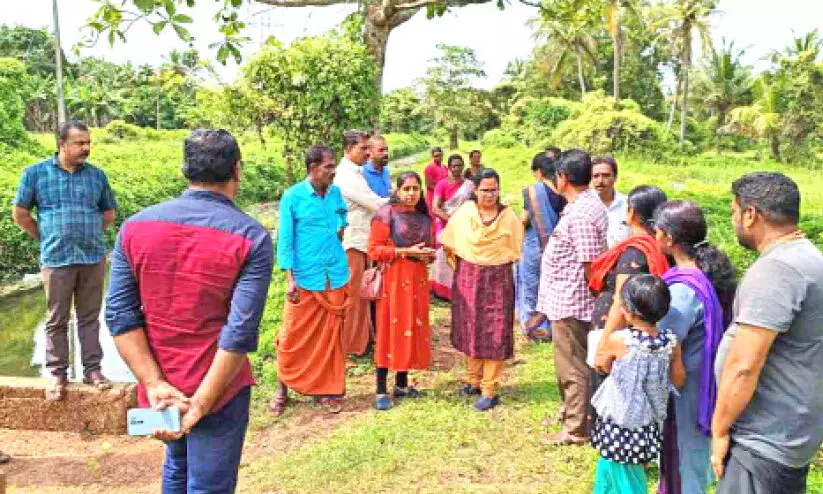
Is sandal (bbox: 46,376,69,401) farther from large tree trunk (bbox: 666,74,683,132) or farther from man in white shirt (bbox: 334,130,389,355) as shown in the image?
large tree trunk (bbox: 666,74,683,132)

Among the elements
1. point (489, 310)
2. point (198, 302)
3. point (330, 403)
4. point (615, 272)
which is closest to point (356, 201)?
point (489, 310)

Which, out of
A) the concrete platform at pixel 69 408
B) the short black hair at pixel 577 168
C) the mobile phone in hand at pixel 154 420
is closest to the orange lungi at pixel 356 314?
the concrete platform at pixel 69 408

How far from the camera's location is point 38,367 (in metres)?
7.73

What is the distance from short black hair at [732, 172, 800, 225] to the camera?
227 centimetres

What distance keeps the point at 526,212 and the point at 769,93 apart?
92.0 ft

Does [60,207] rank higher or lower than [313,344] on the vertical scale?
higher

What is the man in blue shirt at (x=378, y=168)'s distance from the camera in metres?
5.86

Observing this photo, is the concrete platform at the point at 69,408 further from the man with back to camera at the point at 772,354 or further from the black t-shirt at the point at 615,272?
the man with back to camera at the point at 772,354

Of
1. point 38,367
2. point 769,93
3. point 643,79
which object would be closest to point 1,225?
point 38,367

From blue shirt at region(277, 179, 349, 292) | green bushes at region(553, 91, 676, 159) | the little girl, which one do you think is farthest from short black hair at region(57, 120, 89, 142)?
green bushes at region(553, 91, 676, 159)

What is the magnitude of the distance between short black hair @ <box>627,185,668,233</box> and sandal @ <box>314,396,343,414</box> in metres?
2.71

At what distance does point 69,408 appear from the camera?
15.9 ft

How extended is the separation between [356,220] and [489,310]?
1.43 metres

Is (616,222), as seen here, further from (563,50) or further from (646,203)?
(563,50)
